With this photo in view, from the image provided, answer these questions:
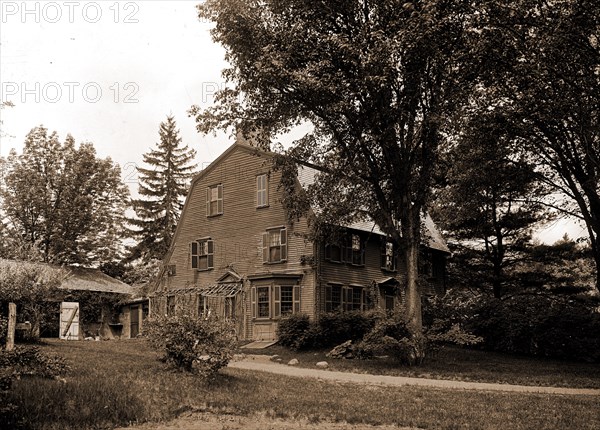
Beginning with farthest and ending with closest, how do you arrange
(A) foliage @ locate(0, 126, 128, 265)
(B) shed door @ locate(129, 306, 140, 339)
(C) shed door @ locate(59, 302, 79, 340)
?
1. (A) foliage @ locate(0, 126, 128, 265)
2. (B) shed door @ locate(129, 306, 140, 339)
3. (C) shed door @ locate(59, 302, 79, 340)

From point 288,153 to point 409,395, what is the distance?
13.8m

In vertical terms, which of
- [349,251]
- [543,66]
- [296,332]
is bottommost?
[296,332]

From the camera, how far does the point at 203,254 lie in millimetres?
38219

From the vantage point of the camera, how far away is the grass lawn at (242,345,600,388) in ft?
65.9

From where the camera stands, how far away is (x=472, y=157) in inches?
1038

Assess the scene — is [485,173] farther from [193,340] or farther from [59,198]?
[59,198]

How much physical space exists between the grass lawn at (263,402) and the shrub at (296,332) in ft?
44.1

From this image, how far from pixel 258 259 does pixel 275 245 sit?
4.31 ft

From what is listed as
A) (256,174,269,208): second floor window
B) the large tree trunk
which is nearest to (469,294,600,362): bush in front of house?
the large tree trunk

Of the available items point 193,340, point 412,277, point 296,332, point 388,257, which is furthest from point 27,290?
point 388,257

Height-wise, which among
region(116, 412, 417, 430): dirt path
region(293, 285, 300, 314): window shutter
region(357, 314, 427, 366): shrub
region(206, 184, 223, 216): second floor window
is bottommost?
region(116, 412, 417, 430): dirt path

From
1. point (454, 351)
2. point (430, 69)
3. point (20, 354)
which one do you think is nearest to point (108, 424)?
point (20, 354)

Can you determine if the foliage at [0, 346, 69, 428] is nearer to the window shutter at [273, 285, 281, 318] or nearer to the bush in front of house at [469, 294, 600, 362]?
the bush in front of house at [469, 294, 600, 362]

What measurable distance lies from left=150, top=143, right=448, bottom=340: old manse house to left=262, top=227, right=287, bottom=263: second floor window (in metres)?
0.05
